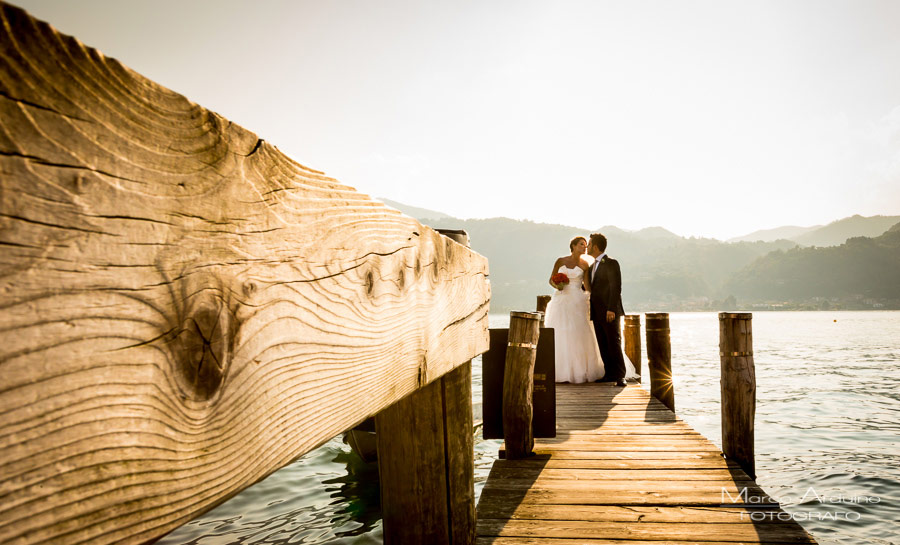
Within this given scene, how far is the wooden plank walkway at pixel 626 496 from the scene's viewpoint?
3.04 metres

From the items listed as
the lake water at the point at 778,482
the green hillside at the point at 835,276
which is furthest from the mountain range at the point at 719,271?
the lake water at the point at 778,482

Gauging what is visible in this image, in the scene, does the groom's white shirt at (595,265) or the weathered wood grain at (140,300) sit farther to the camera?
the groom's white shirt at (595,265)

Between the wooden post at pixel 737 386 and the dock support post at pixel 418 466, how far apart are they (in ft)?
10.8

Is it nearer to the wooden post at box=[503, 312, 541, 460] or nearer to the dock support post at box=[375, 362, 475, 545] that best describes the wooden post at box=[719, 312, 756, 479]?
the wooden post at box=[503, 312, 541, 460]

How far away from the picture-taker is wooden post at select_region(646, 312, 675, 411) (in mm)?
7175

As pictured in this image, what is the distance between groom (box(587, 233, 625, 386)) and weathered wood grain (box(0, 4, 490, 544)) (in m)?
7.98

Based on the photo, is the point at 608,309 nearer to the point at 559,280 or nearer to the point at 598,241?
the point at 559,280

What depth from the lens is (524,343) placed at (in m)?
4.21

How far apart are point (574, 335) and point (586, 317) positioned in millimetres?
384

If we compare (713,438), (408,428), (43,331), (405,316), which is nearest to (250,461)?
(43,331)

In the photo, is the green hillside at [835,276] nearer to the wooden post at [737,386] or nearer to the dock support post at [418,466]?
the wooden post at [737,386]

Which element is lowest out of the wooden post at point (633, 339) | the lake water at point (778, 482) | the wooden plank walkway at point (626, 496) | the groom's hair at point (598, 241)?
the lake water at point (778, 482)

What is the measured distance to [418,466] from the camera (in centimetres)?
215

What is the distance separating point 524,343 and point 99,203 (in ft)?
12.7
